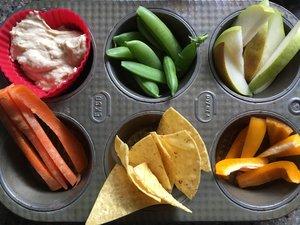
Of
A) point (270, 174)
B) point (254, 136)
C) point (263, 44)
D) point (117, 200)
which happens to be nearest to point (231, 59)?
point (263, 44)

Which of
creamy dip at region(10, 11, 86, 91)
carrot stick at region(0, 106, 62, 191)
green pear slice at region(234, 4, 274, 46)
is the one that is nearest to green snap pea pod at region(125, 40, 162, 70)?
creamy dip at region(10, 11, 86, 91)

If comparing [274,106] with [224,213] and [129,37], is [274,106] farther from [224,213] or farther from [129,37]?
[129,37]

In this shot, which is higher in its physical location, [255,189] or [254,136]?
[254,136]

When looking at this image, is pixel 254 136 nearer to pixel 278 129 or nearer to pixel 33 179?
pixel 278 129

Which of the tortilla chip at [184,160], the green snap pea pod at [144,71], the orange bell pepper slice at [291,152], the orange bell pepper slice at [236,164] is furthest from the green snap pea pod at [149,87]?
the orange bell pepper slice at [291,152]

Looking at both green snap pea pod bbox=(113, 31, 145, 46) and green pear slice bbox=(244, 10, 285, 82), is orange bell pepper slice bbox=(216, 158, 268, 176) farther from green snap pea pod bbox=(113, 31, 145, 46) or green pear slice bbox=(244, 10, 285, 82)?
green snap pea pod bbox=(113, 31, 145, 46)

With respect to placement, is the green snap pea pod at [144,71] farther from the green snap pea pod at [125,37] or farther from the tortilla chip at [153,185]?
the tortilla chip at [153,185]
